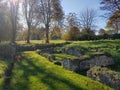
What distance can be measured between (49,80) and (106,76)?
14.5 ft

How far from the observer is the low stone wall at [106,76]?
19264 millimetres

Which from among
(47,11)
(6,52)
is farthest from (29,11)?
(6,52)

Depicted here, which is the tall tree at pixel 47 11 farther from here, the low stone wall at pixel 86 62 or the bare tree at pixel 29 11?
the low stone wall at pixel 86 62

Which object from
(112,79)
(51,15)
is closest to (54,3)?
(51,15)

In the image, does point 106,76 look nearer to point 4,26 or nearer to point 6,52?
point 6,52

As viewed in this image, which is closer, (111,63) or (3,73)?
(3,73)

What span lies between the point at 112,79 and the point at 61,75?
201 inches

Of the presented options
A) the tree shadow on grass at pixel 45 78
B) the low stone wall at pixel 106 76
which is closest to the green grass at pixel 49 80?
the tree shadow on grass at pixel 45 78

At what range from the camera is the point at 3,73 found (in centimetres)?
2475

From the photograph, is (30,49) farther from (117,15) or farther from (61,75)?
(61,75)

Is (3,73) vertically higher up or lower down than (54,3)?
lower down

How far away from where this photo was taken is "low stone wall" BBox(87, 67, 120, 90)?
19264 mm

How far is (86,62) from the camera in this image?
26.3 m

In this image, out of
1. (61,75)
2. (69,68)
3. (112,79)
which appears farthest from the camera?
(69,68)
